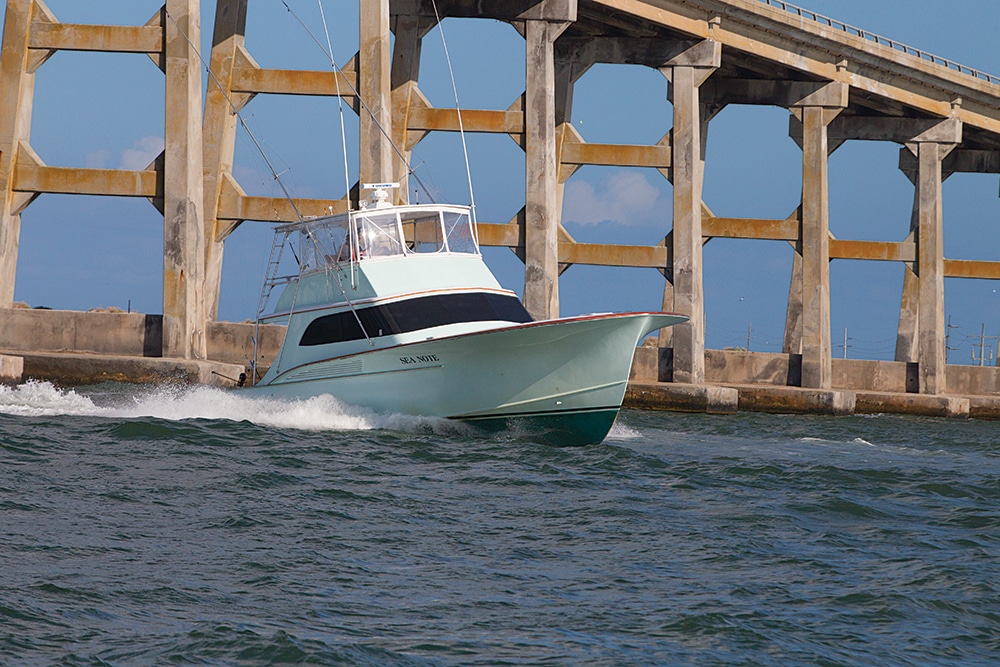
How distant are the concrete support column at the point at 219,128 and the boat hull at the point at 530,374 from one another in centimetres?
1327

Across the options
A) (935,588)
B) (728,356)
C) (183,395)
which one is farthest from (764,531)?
(728,356)

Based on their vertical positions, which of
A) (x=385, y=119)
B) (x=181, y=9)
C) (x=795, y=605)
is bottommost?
(x=795, y=605)

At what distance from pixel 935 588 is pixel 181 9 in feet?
73.7

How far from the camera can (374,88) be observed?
95.4 ft

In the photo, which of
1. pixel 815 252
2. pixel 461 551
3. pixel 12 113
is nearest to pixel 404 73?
pixel 12 113

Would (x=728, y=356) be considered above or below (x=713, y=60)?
below

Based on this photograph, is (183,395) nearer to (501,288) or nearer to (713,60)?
(501,288)

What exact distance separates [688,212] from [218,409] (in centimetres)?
1717

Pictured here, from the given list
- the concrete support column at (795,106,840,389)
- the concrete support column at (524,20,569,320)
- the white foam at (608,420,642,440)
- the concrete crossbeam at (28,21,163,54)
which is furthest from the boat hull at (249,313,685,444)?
the concrete support column at (795,106,840,389)

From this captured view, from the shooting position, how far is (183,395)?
2152 centimetres

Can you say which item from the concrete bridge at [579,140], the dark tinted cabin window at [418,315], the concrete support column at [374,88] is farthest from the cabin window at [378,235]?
the concrete support column at [374,88]

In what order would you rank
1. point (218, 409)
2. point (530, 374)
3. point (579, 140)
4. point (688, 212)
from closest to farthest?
1. point (530, 374)
2. point (218, 409)
3. point (688, 212)
4. point (579, 140)

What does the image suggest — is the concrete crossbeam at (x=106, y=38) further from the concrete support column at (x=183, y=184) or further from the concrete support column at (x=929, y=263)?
the concrete support column at (x=929, y=263)

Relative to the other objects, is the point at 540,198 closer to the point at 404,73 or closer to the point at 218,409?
the point at 404,73
